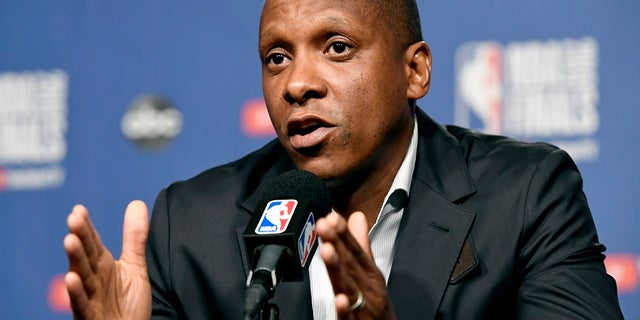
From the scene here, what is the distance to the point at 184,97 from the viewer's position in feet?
10.7

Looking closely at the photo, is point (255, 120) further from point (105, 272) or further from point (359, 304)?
point (359, 304)

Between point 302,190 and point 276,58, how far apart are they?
0.56 metres

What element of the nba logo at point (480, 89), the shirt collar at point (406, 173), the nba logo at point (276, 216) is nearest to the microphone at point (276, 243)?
the nba logo at point (276, 216)

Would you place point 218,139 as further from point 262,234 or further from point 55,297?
point 262,234

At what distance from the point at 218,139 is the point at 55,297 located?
2.69ft

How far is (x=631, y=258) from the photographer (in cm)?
275

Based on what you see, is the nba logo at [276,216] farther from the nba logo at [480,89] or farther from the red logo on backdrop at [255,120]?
the red logo on backdrop at [255,120]

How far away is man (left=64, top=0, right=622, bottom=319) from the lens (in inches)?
76.9

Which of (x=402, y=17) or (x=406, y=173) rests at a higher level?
(x=402, y=17)

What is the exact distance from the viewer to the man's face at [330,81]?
6.46ft

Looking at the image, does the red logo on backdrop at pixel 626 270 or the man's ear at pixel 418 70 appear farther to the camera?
the red logo on backdrop at pixel 626 270

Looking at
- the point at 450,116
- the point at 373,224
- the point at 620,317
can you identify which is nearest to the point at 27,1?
the point at 450,116

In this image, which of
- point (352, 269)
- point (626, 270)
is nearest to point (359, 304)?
point (352, 269)

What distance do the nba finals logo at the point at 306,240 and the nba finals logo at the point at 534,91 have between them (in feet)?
5.01
